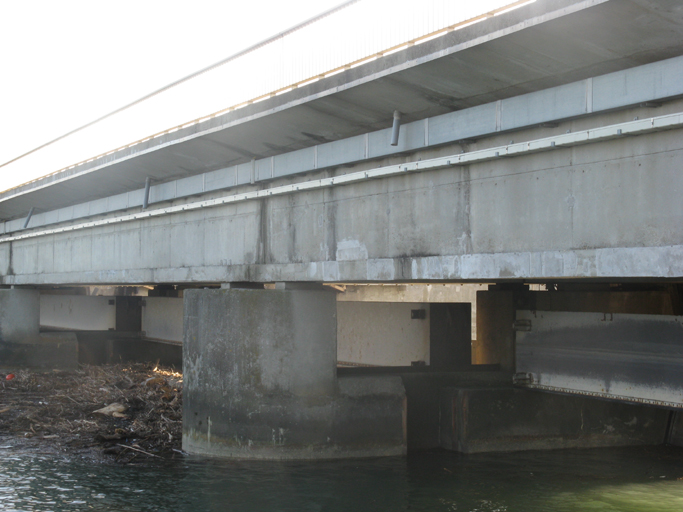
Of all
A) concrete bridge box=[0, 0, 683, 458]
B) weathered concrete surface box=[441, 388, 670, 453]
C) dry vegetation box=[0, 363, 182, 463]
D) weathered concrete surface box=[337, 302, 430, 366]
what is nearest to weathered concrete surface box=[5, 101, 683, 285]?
concrete bridge box=[0, 0, 683, 458]

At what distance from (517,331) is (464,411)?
4.96 ft

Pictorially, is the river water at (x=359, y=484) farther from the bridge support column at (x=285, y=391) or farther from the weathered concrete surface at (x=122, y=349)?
the weathered concrete surface at (x=122, y=349)

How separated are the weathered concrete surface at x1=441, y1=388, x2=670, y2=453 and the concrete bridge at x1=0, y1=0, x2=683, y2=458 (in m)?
0.04

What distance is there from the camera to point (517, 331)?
435 inches

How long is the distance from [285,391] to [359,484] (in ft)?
5.84

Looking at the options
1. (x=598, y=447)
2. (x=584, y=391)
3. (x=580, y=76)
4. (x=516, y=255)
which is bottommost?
(x=598, y=447)

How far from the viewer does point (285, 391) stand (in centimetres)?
1002

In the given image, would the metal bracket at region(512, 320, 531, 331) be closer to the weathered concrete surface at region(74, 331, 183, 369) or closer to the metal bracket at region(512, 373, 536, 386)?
the metal bracket at region(512, 373, 536, 386)

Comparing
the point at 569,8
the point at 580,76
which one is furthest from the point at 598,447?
the point at 569,8

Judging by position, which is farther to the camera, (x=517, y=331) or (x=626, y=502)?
(x=517, y=331)

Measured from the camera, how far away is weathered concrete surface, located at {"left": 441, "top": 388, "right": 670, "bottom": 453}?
1094 centimetres

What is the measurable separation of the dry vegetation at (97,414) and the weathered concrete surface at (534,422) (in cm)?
446

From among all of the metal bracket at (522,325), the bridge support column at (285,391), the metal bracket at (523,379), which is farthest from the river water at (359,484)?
the metal bracket at (522,325)

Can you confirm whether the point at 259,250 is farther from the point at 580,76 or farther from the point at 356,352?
the point at 580,76
